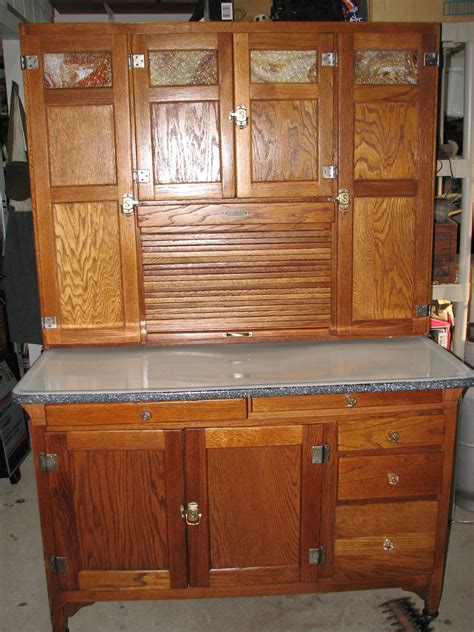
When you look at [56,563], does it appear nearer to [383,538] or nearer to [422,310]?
[383,538]

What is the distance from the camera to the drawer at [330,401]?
1.94m

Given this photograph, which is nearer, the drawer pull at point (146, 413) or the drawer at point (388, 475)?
the drawer pull at point (146, 413)

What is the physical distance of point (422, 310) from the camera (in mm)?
2322

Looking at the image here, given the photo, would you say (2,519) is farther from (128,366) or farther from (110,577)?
(128,366)

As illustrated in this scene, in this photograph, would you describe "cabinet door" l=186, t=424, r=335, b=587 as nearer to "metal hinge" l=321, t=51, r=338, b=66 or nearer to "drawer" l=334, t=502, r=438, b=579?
"drawer" l=334, t=502, r=438, b=579

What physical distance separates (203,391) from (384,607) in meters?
1.12

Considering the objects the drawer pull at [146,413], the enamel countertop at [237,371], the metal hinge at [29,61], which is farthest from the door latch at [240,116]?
the drawer pull at [146,413]

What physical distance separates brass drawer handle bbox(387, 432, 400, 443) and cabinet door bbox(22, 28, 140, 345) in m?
1.00

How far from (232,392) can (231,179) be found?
80 centimetres

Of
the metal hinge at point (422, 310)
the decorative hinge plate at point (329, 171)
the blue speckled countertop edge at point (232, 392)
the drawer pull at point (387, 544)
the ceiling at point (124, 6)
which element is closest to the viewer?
the blue speckled countertop edge at point (232, 392)

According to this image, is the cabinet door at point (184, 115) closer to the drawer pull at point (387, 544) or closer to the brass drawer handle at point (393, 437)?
the brass drawer handle at point (393, 437)

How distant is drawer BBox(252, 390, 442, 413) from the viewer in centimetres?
194

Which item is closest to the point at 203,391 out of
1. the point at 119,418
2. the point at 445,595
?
the point at 119,418

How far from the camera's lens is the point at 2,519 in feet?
9.31
